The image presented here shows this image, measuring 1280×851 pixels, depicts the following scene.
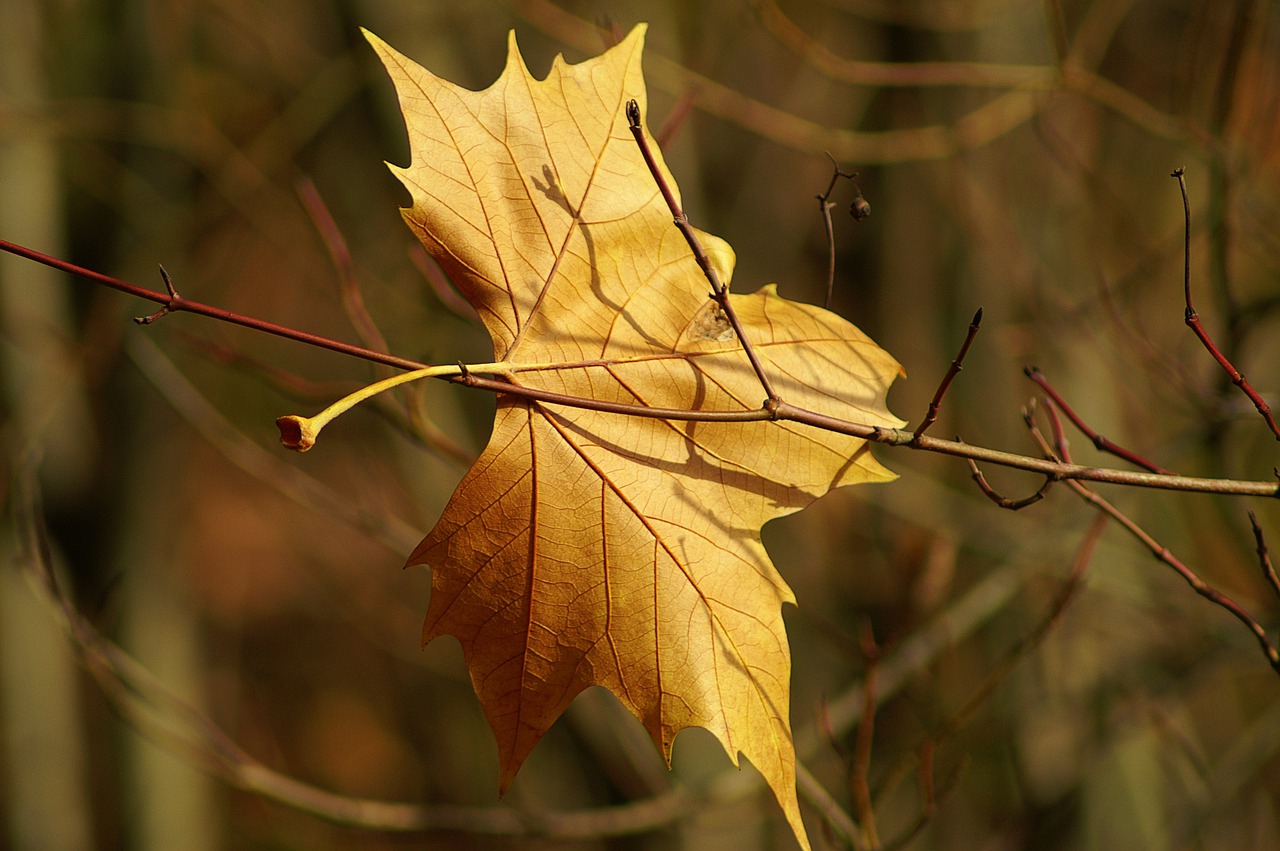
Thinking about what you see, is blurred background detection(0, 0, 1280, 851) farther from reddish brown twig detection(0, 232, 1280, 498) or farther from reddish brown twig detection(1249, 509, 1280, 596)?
reddish brown twig detection(0, 232, 1280, 498)

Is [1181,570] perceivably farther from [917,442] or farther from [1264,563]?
[917,442]

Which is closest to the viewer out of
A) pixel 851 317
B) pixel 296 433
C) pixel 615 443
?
pixel 296 433

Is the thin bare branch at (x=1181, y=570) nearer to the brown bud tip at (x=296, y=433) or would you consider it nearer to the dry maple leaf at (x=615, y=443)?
the dry maple leaf at (x=615, y=443)

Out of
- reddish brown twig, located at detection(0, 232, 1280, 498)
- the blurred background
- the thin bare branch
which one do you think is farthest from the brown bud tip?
the blurred background

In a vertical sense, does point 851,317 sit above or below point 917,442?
above

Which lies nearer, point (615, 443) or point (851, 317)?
point (615, 443)

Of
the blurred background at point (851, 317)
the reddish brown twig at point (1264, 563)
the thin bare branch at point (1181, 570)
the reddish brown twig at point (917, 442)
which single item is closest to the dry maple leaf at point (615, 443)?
the reddish brown twig at point (917, 442)

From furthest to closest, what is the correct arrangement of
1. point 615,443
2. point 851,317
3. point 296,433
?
point 851,317 → point 615,443 → point 296,433

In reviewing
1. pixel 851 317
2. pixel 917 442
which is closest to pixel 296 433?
pixel 917 442
